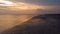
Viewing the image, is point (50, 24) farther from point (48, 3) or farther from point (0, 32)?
point (0, 32)

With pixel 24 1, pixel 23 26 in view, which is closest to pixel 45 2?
pixel 24 1

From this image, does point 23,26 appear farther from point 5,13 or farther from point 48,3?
point 48,3

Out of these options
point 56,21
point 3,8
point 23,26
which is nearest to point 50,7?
point 56,21

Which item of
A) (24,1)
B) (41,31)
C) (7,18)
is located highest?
(24,1)

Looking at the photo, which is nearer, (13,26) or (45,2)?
(13,26)

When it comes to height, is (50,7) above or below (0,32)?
above

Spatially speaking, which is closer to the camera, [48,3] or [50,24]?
[50,24]
